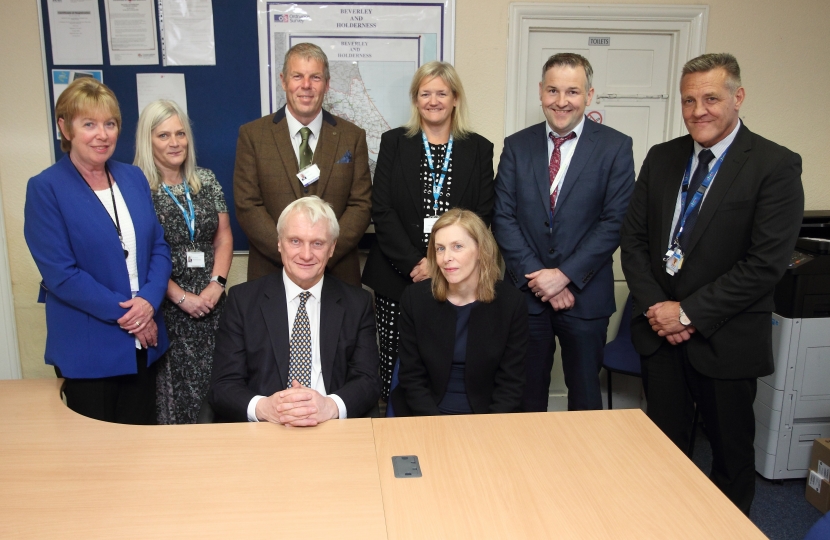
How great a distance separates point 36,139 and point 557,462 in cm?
318

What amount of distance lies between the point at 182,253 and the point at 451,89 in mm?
1401

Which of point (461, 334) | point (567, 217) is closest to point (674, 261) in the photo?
point (567, 217)

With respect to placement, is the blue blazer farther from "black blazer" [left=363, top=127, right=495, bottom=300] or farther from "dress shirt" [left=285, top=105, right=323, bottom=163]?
"black blazer" [left=363, top=127, right=495, bottom=300]

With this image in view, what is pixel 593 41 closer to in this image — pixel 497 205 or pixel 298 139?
pixel 497 205

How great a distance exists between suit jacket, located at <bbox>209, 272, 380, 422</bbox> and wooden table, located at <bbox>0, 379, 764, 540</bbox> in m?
0.29

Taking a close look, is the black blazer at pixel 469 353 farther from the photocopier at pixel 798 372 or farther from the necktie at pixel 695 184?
the photocopier at pixel 798 372

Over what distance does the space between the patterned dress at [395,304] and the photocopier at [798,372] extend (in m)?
1.58

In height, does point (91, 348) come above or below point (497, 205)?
below

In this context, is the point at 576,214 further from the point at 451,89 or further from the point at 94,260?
the point at 94,260

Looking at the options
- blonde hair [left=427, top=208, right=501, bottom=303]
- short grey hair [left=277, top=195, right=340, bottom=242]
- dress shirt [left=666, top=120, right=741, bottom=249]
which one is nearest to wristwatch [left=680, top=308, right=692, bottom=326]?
dress shirt [left=666, top=120, right=741, bottom=249]

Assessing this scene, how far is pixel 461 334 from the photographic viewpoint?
2.39 m

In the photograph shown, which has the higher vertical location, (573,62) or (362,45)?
(362,45)

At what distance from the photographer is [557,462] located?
66.8 inches

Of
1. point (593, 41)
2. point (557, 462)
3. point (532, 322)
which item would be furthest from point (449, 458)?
point (593, 41)
